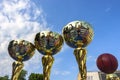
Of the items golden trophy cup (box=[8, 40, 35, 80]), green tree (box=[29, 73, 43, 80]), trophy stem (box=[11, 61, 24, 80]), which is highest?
golden trophy cup (box=[8, 40, 35, 80])

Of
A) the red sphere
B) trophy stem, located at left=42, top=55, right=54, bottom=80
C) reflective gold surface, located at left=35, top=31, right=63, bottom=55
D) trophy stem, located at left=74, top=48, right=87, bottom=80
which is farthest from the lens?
the red sphere

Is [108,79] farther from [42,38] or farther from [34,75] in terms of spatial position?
[34,75]

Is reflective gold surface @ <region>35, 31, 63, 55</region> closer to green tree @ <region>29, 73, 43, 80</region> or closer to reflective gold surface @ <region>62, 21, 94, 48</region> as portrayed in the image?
reflective gold surface @ <region>62, 21, 94, 48</region>

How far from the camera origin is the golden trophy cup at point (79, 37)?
27.6 ft

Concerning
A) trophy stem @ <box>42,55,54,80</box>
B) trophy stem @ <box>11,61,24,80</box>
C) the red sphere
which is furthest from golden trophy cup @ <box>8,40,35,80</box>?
the red sphere

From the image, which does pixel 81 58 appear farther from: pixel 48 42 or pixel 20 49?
pixel 20 49

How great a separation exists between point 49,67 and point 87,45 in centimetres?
144

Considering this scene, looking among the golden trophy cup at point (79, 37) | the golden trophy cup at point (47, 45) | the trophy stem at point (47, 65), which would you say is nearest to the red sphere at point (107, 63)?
the golden trophy cup at point (79, 37)

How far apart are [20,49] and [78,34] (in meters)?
2.11

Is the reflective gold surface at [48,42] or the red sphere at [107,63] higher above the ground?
the reflective gold surface at [48,42]

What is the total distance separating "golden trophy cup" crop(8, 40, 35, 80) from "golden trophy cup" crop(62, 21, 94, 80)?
4.83ft

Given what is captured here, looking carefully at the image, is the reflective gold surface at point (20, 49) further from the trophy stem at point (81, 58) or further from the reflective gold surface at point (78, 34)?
the trophy stem at point (81, 58)

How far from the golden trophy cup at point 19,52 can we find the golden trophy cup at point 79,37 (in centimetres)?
147

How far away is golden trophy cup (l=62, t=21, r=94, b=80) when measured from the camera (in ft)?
27.6
